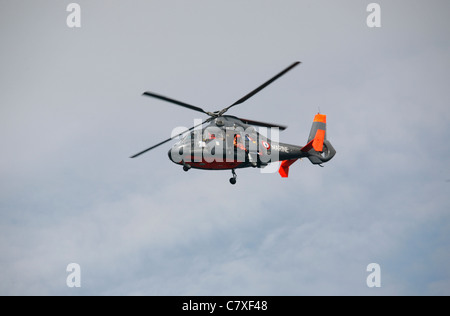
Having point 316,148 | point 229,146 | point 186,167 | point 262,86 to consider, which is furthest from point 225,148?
point 316,148

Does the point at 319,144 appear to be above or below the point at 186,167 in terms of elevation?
above

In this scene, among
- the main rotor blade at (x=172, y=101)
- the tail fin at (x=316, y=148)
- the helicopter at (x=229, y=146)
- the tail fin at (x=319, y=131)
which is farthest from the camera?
the tail fin at (x=319, y=131)

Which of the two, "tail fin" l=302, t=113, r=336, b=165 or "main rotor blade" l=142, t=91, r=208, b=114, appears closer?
"main rotor blade" l=142, t=91, r=208, b=114

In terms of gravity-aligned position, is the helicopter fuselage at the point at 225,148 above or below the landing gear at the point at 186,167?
above

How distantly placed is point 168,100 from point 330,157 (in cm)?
1855

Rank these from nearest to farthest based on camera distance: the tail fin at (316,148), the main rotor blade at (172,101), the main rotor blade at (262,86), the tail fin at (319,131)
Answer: the main rotor blade at (172,101) → the main rotor blade at (262,86) → the tail fin at (316,148) → the tail fin at (319,131)

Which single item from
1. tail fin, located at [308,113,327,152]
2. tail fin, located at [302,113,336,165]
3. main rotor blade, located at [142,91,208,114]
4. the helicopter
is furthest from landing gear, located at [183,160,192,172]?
tail fin, located at [308,113,327,152]

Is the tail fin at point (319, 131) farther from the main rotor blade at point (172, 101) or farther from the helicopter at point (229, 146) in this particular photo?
the main rotor blade at point (172, 101)

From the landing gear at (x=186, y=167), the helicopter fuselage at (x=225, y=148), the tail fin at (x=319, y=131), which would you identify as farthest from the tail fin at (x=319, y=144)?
the landing gear at (x=186, y=167)

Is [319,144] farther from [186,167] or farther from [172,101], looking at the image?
[172,101]

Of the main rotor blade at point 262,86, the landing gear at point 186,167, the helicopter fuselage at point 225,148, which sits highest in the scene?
the main rotor blade at point 262,86

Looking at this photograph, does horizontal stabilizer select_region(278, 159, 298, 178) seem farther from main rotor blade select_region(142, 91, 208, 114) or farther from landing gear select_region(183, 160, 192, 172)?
main rotor blade select_region(142, 91, 208, 114)
